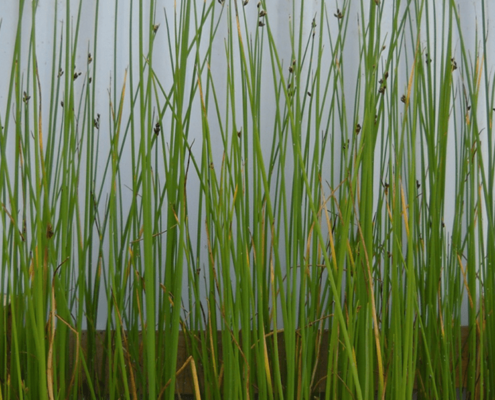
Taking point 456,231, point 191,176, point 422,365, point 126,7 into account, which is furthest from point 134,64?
point 422,365

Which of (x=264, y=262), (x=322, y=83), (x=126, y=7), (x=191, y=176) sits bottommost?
(x=264, y=262)

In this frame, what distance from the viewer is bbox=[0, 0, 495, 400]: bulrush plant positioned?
0.81m

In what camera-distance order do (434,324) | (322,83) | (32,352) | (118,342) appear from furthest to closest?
(322,83)
(434,324)
(32,352)
(118,342)

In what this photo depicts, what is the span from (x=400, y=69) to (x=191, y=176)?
0.64 m

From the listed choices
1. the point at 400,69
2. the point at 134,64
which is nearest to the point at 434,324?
the point at 400,69

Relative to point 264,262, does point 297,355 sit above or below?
below

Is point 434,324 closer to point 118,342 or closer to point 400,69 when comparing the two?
point 118,342

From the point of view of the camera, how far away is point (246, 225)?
96 centimetres

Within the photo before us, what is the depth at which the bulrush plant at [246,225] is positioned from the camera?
31.8 inches

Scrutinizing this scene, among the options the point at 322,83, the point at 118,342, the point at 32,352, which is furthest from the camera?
the point at 322,83

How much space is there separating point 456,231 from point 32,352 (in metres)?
0.84

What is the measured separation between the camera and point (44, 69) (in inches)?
54.2

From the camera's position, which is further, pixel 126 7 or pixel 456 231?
pixel 126 7

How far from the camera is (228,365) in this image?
889 millimetres
